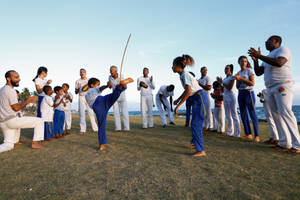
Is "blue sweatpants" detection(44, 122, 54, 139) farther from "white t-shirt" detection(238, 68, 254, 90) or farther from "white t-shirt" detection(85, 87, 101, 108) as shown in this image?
"white t-shirt" detection(238, 68, 254, 90)

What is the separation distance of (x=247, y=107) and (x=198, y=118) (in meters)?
2.34

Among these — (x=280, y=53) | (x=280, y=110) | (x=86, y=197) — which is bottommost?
(x=86, y=197)

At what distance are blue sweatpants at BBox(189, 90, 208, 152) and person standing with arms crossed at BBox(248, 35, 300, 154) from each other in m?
1.46

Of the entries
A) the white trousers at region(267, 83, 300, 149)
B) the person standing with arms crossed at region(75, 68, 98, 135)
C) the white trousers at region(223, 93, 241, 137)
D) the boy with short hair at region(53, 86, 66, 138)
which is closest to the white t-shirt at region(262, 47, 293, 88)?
the white trousers at region(267, 83, 300, 149)

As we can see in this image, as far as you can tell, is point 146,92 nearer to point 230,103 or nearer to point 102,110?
point 230,103

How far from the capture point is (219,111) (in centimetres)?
637

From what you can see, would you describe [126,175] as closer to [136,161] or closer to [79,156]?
[136,161]

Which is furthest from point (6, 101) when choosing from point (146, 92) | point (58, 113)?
point (146, 92)

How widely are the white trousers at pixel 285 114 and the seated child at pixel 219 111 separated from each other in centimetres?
248

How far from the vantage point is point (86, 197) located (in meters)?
1.93

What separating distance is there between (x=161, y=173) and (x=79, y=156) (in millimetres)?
1950

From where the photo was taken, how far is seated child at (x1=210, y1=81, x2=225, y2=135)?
624 cm

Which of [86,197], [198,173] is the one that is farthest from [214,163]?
[86,197]

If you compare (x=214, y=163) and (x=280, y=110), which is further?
(x=280, y=110)
